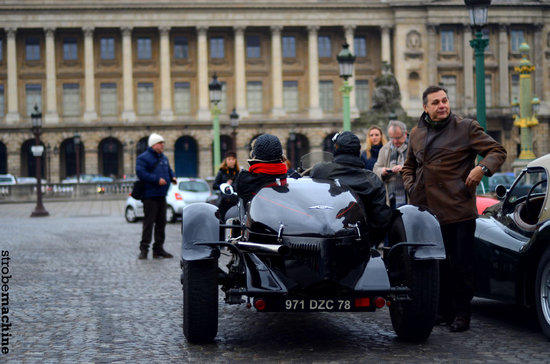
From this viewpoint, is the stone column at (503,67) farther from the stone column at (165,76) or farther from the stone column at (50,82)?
the stone column at (50,82)

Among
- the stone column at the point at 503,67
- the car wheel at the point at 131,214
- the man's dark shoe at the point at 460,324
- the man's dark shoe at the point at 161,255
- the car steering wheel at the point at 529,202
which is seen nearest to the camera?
the man's dark shoe at the point at 460,324

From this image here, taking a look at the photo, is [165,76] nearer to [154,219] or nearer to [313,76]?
[313,76]

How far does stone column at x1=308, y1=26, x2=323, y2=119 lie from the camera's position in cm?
7112

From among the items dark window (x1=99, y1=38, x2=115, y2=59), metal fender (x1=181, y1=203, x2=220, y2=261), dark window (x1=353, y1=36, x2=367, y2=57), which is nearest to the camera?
metal fender (x1=181, y1=203, x2=220, y2=261)

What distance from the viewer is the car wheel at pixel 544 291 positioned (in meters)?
6.62

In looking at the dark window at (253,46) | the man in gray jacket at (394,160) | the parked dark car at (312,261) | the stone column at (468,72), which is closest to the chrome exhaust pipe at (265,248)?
the parked dark car at (312,261)

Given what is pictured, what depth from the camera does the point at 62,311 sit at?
28.0ft

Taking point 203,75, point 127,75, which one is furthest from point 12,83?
point 203,75

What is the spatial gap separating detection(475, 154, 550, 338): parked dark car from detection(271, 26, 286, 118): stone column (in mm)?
62810

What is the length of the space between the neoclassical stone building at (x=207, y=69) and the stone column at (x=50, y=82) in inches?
3.5

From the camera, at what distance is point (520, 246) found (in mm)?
7160

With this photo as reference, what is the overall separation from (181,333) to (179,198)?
65.6ft

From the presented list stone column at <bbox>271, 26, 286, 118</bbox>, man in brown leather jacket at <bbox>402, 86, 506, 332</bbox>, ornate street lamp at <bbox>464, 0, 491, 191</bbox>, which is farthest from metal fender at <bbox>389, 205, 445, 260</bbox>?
stone column at <bbox>271, 26, 286, 118</bbox>

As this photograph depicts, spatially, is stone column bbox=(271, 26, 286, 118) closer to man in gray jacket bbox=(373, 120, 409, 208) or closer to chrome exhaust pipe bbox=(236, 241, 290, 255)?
man in gray jacket bbox=(373, 120, 409, 208)
